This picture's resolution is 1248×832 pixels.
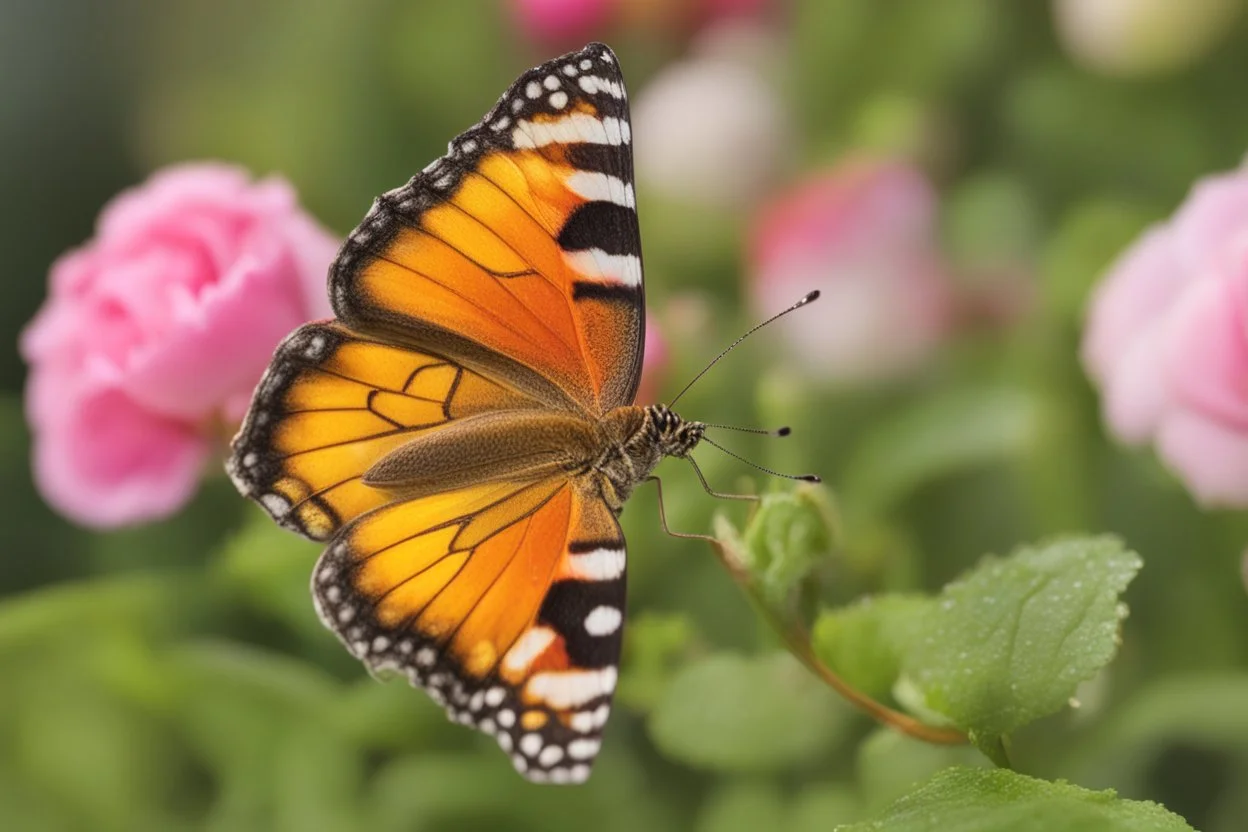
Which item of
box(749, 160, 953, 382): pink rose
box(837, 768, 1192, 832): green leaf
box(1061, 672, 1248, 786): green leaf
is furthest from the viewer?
box(749, 160, 953, 382): pink rose

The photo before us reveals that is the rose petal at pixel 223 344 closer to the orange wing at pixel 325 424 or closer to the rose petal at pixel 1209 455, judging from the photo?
the orange wing at pixel 325 424

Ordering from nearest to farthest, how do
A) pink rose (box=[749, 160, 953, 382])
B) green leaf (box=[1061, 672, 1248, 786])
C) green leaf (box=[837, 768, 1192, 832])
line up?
green leaf (box=[837, 768, 1192, 832]), green leaf (box=[1061, 672, 1248, 786]), pink rose (box=[749, 160, 953, 382])

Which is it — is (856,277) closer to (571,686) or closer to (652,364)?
(652,364)

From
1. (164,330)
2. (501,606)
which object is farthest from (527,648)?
(164,330)

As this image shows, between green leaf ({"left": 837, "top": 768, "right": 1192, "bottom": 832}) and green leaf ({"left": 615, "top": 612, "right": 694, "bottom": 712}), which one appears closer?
green leaf ({"left": 837, "top": 768, "right": 1192, "bottom": 832})

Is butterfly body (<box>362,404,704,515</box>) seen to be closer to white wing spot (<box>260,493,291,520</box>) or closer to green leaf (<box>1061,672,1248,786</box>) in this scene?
white wing spot (<box>260,493,291,520</box>)

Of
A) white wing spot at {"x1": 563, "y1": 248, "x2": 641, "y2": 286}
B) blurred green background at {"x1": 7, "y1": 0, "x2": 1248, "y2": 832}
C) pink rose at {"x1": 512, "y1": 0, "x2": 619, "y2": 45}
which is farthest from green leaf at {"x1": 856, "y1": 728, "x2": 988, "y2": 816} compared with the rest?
pink rose at {"x1": 512, "y1": 0, "x2": 619, "y2": 45}

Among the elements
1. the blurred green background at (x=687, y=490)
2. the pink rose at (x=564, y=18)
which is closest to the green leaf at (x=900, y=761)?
the blurred green background at (x=687, y=490)

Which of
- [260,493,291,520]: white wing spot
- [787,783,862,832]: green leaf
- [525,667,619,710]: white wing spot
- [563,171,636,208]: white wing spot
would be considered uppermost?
[563,171,636,208]: white wing spot
